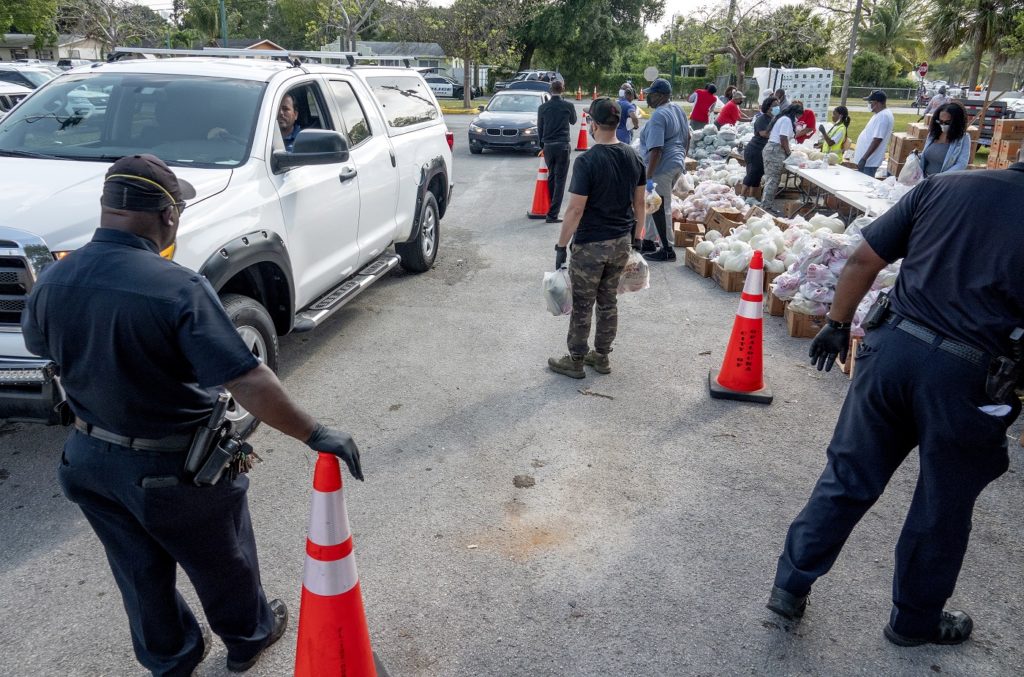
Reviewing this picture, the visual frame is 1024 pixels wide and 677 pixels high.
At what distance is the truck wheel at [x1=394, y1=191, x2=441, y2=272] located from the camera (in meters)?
8.05

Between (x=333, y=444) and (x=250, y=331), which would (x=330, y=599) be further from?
(x=250, y=331)

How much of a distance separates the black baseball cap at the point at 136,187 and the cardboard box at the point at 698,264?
6930mm

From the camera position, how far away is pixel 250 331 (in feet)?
15.0

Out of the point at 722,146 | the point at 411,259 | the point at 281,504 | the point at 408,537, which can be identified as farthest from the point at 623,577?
the point at 722,146

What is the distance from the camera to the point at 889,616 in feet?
10.9

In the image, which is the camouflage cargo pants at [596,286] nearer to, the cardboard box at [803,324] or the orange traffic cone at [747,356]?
the orange traffic cone at [747,356]

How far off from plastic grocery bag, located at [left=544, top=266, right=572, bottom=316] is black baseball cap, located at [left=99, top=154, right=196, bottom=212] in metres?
3.51

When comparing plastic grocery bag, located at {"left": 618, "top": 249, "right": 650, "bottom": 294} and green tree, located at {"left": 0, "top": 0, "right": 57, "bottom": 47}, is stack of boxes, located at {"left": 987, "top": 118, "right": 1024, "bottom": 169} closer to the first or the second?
plastic grocery bag, located at {"left": 618, "top": 249, "right": 650, "bottom": 294}

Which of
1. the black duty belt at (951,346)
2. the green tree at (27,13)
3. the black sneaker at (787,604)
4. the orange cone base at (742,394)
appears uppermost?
the green tree at (27,13)

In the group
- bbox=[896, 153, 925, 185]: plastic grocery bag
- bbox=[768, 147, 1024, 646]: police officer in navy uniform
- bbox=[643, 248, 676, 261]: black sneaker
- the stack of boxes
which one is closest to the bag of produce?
bbox=[768, 147, 1024, 646]: police officer in navy uniform

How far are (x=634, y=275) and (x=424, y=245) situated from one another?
10.3 feet

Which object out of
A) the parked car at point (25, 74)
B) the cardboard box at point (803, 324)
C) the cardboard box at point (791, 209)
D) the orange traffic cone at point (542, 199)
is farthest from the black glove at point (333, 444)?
the parked car at point (25, 74)

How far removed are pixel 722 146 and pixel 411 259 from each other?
10.5 m

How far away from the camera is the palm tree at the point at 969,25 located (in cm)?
2748
